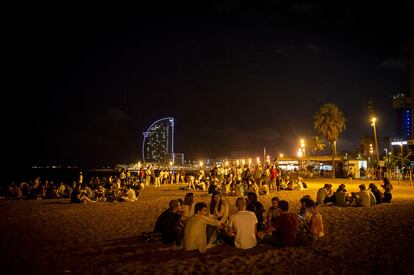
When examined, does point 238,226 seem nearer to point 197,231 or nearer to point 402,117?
point 197,231

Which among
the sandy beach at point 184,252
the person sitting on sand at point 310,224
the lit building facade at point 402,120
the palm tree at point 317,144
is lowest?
the sandy beach at point 184,252

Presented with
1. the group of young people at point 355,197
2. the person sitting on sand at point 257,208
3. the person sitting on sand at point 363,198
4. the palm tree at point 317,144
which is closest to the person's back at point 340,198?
the group of young people at point 355,197

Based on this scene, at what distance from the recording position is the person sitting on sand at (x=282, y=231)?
7621 millimetres

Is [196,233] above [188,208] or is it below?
below

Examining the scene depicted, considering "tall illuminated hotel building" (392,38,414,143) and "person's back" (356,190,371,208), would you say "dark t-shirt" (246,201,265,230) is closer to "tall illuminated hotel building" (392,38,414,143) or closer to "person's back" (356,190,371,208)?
"person's back" (356,190,371,208)

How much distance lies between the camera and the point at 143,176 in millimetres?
33000

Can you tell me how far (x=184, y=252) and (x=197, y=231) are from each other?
1.87 feet

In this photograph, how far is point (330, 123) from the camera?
43.5m

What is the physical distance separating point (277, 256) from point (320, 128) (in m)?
39.6

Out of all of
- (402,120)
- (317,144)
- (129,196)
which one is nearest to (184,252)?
(129,196)

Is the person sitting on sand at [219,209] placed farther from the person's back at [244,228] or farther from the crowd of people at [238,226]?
the person's back at [244,228]

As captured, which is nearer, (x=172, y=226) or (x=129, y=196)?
(x=172, y=226)

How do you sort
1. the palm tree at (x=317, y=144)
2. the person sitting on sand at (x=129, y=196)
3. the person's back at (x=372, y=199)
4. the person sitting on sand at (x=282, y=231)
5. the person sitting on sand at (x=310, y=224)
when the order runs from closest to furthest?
the person sitting on sand at (x=282, y=231) → the person sitting on sand at (x=310, y=224) → the person's back at (x=372, y=199) → the person sitting on sand at (x=129, y=196) → the palm tree at (x=317, y=144)

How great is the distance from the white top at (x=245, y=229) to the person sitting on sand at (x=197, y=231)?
17.4 inches
